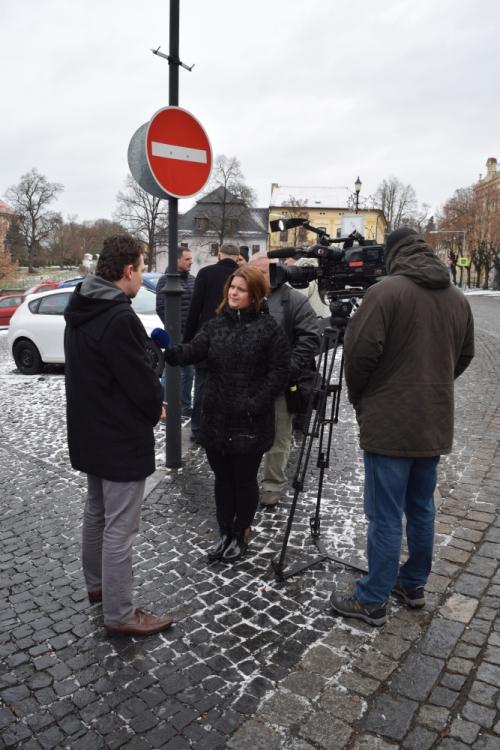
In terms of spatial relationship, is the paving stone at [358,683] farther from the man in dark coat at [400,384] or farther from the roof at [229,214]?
the roof at [229,214]

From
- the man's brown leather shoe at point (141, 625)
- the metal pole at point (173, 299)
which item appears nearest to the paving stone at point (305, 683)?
the man's brown leather shoe at point (141, 625)

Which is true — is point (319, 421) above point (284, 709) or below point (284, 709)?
above

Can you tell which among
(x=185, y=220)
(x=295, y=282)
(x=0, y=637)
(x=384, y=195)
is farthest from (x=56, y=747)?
(x=384, y=195)

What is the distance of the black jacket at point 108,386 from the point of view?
→ 106 inches

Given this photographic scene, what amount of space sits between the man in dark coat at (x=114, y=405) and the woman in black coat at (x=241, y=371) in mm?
654

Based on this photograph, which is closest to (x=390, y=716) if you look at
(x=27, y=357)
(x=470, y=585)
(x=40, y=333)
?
(x=470, y=585)

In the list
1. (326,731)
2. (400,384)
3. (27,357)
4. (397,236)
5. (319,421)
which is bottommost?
(326,731)

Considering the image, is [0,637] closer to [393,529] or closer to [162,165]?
[393,529]

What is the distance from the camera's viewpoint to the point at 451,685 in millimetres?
2609

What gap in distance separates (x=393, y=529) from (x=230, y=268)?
10.3 feet

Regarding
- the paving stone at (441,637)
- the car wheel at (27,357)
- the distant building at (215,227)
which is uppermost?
the distant building at (215,227)

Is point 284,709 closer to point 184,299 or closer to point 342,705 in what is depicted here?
point 342,705

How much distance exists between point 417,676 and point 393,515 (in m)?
0.73

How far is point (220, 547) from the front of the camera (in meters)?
3.74
